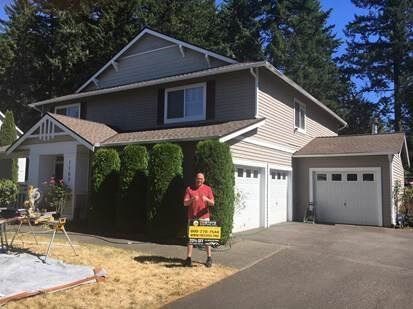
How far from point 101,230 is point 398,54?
109ft

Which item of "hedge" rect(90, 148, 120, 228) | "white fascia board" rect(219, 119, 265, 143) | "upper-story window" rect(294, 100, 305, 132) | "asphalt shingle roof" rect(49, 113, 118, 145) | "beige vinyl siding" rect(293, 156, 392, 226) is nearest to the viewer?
"white fascia board" rect(219, 119, 265, 143)

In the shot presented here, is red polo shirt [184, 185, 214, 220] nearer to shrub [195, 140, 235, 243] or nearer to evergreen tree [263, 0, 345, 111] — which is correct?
shrub [195, 140, 235, 243]

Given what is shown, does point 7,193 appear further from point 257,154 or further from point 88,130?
point 257,154

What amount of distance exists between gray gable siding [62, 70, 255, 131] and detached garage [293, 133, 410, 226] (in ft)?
14.5

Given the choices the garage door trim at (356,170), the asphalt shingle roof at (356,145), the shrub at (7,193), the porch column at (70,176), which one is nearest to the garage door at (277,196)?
the garage door trim at (356,170)

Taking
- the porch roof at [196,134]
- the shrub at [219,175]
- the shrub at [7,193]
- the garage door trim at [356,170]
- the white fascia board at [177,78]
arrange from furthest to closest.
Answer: the shrub at [7,193]
the garage door trim at [356,170]
the white fascia board at [177,78]
the porch roof at [196,134]
the shrub at [219,175]

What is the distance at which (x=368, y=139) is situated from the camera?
63.9 ft

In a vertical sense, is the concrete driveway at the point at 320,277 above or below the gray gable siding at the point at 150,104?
below

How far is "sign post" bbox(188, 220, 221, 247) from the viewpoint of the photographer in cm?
856

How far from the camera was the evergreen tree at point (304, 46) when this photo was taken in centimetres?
3591

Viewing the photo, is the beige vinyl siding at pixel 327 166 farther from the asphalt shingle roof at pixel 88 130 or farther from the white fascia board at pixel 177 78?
the asphalt shingle roof at pixel 88 130

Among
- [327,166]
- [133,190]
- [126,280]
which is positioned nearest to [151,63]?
[133,190]

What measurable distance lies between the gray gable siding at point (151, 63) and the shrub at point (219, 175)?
6271 millimetres

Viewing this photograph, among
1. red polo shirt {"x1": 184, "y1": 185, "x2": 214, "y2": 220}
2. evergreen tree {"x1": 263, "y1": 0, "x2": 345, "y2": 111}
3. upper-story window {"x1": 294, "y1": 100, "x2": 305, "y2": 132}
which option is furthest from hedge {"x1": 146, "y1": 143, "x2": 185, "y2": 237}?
evergreen tree {"x1": 263, "y1": 0, "x2": 345, "y2": 111}
